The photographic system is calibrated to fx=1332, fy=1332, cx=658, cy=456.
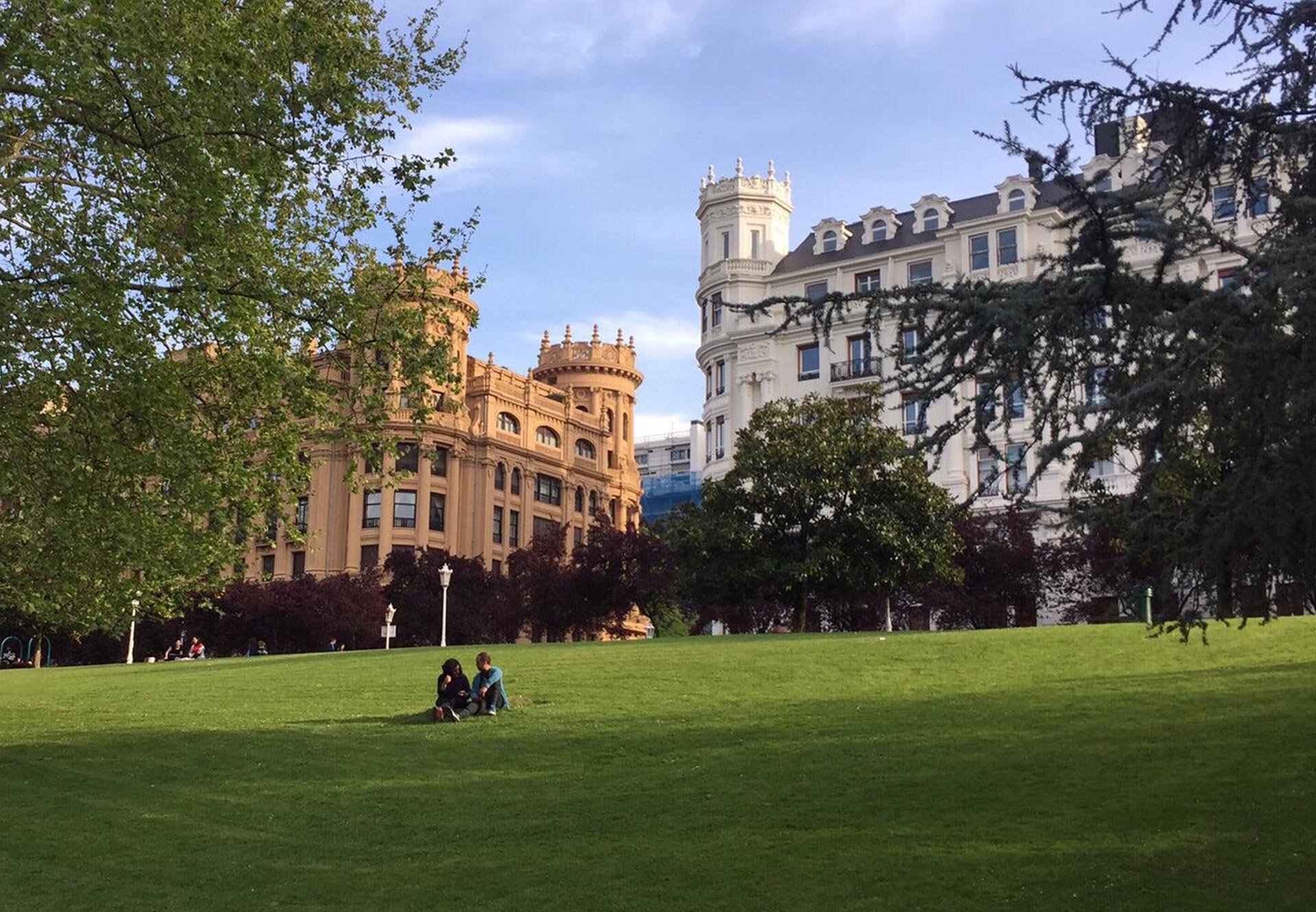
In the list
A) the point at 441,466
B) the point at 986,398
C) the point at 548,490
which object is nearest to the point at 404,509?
the point at 441,466

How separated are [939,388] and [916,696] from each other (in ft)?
38.5

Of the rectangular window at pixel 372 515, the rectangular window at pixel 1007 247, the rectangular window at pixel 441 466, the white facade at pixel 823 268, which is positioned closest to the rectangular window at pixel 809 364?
the white facade at pixel 823 268

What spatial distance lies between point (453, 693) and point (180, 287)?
8240 millimetres

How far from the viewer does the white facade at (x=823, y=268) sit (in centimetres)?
6819

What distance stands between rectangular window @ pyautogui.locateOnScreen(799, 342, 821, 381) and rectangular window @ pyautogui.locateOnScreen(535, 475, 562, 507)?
3492cm

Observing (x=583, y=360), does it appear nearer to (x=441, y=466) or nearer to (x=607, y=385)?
(x=607, y=385)

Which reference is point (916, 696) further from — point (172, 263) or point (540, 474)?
point (540, 474)

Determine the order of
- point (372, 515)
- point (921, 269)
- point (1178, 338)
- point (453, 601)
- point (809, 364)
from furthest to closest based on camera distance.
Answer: point (372, 515) < point (453, 601) < point (809, 364) < point (921, 269) < point (1178, 338)

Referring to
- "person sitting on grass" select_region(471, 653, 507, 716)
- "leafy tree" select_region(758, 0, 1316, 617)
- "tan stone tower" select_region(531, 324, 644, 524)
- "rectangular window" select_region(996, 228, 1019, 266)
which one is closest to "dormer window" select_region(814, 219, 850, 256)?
"rectangular window" select_region(996, 228, 1019, 266)

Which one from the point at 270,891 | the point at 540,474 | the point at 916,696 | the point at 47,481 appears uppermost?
the point at 540,474

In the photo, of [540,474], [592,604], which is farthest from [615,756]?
[540,474]

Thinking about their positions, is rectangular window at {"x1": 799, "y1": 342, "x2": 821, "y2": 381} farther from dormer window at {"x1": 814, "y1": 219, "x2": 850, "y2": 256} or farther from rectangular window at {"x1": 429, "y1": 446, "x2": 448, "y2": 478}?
rectangular window at {"x1": 429, "y1": 446, "x2": 448, "y2": 478}

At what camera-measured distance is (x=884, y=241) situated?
75.4 meters

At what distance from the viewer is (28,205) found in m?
17.6
